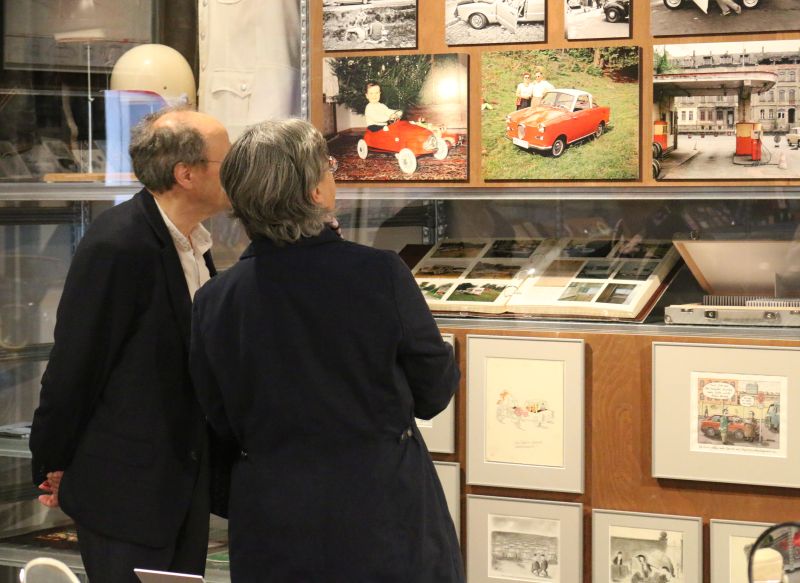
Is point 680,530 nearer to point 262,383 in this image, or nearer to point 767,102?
point 767,102

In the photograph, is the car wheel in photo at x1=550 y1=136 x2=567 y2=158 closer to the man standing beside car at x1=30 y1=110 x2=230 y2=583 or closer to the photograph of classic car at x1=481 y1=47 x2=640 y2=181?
the photograph of classic car at x1=481 y1=47 x2=640 y2=181

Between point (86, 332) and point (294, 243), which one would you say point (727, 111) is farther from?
point (86, 332)

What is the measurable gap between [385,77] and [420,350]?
139cm

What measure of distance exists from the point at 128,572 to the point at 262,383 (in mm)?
716

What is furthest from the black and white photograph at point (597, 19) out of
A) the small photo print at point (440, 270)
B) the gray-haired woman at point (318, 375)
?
the gray-haired woman at point (318, 375)

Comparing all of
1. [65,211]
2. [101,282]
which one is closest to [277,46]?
[65,211]

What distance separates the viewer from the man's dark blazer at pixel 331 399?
195 cm

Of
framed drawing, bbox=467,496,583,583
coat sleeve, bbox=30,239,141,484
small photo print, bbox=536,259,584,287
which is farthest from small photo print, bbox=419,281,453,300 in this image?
coat sleeve, bbox=30,239,141,484

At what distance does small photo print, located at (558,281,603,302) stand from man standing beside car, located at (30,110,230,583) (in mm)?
1055

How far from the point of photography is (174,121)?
2467 mm

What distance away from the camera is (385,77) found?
3146mm

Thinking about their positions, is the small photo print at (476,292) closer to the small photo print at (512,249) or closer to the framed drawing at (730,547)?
the small photo print at (512,249)

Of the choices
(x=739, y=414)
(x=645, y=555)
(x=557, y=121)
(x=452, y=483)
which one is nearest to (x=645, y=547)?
(x=645, y=555)

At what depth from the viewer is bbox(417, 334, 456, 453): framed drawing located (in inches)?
120
